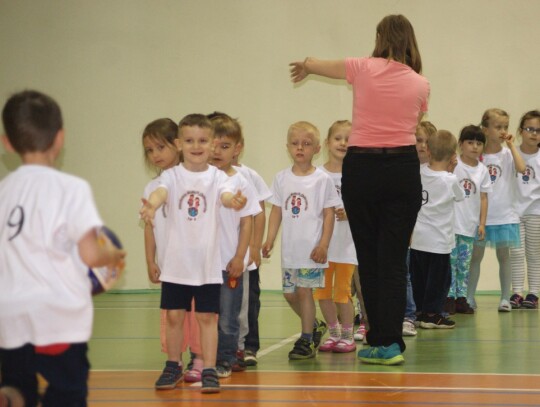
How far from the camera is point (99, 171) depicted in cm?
989

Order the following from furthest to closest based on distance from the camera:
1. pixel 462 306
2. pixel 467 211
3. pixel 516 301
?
1. pixel 516 301
2. pixel 462 306
3. pixel 467 211

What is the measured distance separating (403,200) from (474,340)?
1.62 m

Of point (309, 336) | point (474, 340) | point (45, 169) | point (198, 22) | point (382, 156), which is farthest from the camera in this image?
point (198, 22)

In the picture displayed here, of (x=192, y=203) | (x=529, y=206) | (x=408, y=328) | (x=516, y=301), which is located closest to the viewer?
(x=192, y=203)

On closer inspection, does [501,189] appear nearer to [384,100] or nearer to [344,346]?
[344,346]

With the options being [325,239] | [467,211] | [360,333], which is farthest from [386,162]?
[467,211]

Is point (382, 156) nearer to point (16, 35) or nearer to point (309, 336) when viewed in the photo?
point (309, 336)

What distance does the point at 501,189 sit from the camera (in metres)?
8.40

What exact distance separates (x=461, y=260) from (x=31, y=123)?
18.4 ft

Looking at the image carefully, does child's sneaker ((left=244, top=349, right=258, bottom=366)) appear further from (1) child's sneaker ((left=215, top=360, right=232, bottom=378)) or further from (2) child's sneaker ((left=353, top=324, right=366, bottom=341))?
(2) child's sneaker ((left=353, top=324, right=366, bottom=341))

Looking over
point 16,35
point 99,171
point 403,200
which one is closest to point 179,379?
point 403,200

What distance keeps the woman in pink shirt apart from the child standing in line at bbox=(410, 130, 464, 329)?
1955 mm

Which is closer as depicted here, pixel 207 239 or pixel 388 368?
pixel 207 239

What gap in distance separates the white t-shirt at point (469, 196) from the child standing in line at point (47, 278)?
17.8ft
